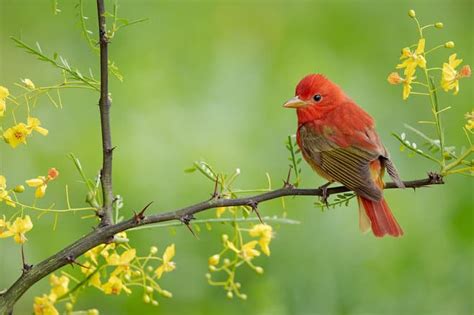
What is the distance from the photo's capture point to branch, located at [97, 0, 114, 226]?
268cm

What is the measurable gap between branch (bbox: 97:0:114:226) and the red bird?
3.46ft

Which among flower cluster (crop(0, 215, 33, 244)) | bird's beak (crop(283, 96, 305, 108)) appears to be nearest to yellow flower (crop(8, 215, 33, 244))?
flower cluster (crop(0, 215, 33, 244))

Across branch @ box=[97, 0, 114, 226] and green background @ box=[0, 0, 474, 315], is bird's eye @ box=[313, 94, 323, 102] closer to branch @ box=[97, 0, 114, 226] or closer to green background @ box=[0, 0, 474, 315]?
green background @ box=[0, 0, 474, 315]

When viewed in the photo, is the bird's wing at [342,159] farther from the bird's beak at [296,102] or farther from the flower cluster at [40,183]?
the flower cluster at [40,183]

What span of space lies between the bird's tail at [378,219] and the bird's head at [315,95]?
0.72 meters

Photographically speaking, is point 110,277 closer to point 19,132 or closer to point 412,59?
point 19,132

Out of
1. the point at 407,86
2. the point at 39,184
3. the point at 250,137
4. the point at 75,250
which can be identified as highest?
the point at 407,86

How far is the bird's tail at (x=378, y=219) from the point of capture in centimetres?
368

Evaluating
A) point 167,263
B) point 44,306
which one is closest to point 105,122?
point 167,263

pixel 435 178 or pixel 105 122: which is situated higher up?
pixel 105 122

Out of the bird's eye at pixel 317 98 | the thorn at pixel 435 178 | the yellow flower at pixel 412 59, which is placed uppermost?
the yellow flower at pixel 412 59

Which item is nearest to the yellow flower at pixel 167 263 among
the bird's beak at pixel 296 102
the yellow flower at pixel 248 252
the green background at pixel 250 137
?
the yellow flower at pixel 248 252

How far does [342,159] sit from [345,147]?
0.09 meters

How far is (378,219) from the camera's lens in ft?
12.2
